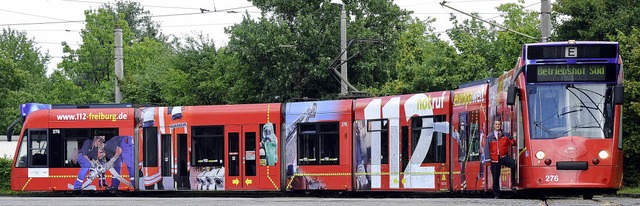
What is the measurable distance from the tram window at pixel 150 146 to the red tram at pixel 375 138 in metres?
0.03

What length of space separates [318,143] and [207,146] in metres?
3.33

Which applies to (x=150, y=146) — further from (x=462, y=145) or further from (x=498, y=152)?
(x=498, y=152)

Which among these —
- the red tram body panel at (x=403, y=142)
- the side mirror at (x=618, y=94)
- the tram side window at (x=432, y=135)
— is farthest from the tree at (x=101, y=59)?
the side mirror at (x=618, y=94)

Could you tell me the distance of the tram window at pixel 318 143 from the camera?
3294 centimetres

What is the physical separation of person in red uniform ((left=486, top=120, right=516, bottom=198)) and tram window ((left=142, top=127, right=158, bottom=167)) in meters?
12.0

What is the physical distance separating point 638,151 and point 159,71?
122 ft

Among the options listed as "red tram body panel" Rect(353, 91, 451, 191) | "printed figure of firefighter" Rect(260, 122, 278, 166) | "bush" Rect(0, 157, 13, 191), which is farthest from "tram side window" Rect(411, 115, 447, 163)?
"bush" Rect(0, 157, 13, 191)

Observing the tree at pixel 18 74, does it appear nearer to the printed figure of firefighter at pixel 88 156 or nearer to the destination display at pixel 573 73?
the printed figure of firefighter at pixel 88 156

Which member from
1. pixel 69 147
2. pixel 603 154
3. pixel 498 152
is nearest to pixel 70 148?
pixel 69 147

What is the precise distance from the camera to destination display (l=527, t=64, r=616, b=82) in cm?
2475

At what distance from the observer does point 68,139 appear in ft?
119

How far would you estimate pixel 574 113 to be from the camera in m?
24.5

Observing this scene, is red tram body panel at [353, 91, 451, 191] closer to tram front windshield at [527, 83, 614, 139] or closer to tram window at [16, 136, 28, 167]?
tram front windshield at [527, 83, 614, 139]

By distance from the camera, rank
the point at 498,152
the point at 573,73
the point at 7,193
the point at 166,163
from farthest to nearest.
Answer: the point at 7,193 → the point at 166,163 → the point at 498,152 → the point at 573,73
